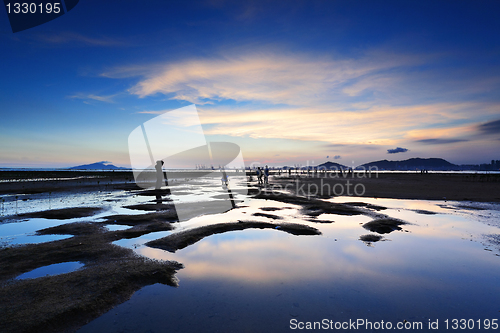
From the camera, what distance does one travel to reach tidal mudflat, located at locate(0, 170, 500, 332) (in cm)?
434

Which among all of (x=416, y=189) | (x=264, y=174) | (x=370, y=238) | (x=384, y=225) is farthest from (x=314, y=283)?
(x=264, y=174)

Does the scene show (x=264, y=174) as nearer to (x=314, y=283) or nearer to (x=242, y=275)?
(x=242, y=275)

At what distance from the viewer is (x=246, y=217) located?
13141 millimetres

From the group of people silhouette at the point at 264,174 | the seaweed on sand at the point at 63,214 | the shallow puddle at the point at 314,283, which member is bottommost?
the shallow puddle at the point at 314,283

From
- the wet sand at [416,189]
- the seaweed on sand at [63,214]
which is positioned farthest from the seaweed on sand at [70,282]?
the wet sand at [416,189]

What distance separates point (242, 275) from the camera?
6141mm

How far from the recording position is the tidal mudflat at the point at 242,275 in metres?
4.34

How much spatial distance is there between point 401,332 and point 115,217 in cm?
1319

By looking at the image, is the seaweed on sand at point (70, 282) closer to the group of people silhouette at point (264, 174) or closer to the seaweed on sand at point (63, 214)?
the seaweed on sand at point (63, 214)

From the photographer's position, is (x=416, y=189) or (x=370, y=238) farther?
A: (x=416, y=189)

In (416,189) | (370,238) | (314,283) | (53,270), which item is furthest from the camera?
(416,189)

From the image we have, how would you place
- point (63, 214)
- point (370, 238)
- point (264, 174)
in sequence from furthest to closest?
point (264, 174) → point (63, 214) → point (370, 238)

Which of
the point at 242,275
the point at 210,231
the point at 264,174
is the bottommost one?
the point at 242,275

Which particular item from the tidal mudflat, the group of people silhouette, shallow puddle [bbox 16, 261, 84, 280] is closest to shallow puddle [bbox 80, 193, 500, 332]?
the tidal mudflat
